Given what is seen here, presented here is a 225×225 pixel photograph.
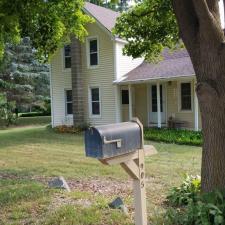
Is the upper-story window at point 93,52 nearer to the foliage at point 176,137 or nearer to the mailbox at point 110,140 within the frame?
the foliage at point 176,137

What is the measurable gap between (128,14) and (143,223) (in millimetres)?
7660

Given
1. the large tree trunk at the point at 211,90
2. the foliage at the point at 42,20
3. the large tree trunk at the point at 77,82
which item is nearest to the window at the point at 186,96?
the large tree trunk at the point at 77,82

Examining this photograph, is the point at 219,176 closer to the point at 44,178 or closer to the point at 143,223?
the point at 143,223

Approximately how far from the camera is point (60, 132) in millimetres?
21734

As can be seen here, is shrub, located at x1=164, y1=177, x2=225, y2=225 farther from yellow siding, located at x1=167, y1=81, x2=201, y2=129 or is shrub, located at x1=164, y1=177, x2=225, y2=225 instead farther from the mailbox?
yellow siding, located at x1=167, y1=81, x2=201, y2=129

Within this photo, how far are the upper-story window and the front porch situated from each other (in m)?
2.07

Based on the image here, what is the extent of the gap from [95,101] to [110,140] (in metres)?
19.2

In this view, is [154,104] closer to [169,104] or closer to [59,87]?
[169,104]

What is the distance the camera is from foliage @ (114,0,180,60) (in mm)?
9891

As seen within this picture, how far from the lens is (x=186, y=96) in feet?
67.5

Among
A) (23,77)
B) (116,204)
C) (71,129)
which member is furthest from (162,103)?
(116,204)

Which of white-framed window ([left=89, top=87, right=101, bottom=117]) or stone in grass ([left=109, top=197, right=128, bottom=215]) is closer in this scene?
stone in grass ([left=109, top=197, right=128, bottom=215])

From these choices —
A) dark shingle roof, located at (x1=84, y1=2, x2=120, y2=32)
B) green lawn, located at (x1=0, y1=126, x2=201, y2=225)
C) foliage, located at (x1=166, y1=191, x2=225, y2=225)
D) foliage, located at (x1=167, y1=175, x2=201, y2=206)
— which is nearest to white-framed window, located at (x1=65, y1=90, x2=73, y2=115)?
dark shingle roof, located at (x1=84, y1=2, x2=120, y2=32)

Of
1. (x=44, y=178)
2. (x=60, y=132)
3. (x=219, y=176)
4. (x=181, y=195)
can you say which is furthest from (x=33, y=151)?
(x=219, y=176)
